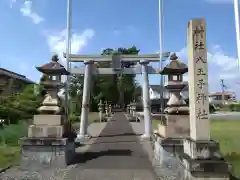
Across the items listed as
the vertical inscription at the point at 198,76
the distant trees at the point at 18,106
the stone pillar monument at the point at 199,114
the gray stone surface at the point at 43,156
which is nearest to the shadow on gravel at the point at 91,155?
the gray stone surface at the point at 43,156

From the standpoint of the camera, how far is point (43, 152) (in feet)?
31.2

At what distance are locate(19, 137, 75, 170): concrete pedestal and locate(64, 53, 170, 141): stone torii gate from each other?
772 centimetres

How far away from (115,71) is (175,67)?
8.52 meters

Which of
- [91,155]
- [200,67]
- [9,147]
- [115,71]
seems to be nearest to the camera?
[200,67]

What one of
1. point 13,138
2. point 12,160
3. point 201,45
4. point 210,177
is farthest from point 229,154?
point 13,138

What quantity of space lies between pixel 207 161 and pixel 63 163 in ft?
16.5

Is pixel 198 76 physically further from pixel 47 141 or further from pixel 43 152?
pixel 43 152

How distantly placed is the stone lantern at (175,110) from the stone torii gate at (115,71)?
289 inches

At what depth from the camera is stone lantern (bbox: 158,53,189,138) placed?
30.6 ft

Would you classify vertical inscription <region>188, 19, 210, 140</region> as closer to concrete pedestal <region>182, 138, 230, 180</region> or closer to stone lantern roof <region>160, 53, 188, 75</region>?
concrete pedestal <region>182, 138, 230, 180</region>

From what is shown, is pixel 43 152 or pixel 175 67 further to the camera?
pixel 175 67

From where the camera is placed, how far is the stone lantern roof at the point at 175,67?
10.1 metres

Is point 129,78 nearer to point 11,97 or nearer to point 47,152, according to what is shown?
point 11,97

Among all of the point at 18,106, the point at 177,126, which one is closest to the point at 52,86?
the point at 177,126
